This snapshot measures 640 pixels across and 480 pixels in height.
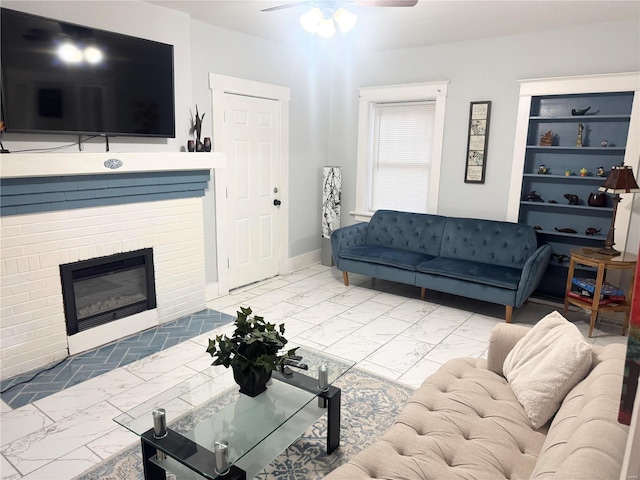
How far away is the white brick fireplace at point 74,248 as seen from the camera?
2.95 m

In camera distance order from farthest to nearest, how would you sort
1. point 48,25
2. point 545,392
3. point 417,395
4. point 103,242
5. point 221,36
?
point 221,36
point 103,242
point 48,25
point 417,395
point 545,392

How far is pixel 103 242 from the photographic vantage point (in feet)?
11.3

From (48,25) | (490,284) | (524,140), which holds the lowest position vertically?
(490,284)

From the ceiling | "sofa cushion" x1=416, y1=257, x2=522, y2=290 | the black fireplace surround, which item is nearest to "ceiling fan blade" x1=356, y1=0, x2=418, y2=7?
the ceiling

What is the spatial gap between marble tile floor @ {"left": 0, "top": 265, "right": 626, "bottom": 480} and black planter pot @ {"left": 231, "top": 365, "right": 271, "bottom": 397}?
31cm

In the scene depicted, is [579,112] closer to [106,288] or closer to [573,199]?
[573,199]

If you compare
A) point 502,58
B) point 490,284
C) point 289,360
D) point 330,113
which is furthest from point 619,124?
point 289,360

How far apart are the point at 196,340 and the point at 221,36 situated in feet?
9.45

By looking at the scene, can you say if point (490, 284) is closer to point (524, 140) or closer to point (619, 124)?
point (524, 140)

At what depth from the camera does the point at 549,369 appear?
6.16 ft

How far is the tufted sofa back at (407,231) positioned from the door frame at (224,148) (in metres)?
1.06

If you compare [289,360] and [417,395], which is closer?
[417,395]

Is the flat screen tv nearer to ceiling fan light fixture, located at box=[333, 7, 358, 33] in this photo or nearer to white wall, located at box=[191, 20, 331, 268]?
white wall, located at box=[191, 20, 331, 268]

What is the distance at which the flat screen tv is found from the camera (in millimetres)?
2822
